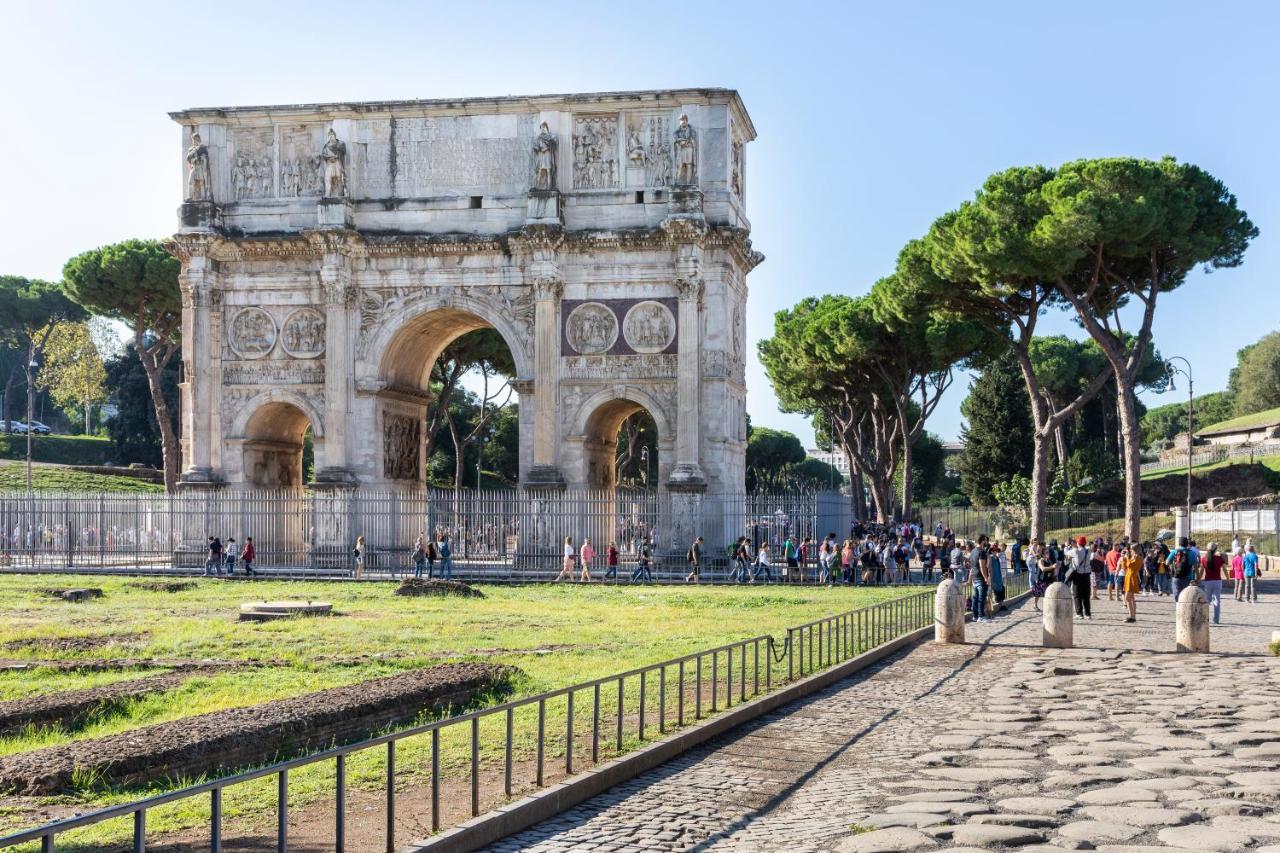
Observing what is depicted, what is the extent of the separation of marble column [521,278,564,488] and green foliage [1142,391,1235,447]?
7274cm

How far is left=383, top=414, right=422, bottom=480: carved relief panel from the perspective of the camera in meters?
36.8

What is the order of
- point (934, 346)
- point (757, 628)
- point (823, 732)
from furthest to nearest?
point (934, 346) → point (757, 628) → point (823, 732)

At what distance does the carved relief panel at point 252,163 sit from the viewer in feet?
121

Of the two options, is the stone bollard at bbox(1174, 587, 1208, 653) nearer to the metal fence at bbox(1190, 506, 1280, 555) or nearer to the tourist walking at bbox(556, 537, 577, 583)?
the tourist walking at bbox(556, 537, 577, 583)

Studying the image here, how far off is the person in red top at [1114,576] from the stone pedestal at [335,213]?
19.2m

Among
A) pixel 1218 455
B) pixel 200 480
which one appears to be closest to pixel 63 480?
pixel 200 480

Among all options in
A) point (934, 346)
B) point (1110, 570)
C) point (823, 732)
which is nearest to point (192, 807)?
point (823, 732)

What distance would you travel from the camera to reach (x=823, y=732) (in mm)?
10945

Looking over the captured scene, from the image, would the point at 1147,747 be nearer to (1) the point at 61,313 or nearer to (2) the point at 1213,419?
(1) the point at 61,313

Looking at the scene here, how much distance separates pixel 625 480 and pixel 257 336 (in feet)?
111

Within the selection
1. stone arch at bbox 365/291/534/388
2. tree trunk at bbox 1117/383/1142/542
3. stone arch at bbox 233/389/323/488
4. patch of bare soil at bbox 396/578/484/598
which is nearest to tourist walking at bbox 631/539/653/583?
patch of bare soil at bbox 396/578/484/598

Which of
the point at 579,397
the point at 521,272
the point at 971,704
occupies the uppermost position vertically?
the point at 521,272

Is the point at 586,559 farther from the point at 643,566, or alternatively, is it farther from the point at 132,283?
the point at 132,283

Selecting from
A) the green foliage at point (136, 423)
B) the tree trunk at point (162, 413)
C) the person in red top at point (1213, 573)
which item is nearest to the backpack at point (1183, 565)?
the person in red top at point (1213, 573)
